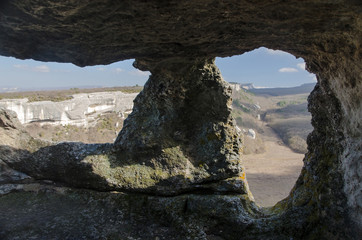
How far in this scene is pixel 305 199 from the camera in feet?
15.7

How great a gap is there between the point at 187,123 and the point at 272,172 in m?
21.6

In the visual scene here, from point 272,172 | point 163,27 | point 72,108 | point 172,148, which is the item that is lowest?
point 272,172

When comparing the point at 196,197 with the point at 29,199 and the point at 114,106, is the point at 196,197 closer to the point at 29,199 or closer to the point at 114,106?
the point at 29,199

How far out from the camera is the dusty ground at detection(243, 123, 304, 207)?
19.6 metres

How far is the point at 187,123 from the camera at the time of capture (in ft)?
20.7

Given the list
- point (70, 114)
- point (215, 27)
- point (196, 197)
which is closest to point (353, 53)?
point (215, 27)

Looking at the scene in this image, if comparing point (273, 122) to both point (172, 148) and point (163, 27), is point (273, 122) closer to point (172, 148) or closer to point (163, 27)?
point (172, 148)

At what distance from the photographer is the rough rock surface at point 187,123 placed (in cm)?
308

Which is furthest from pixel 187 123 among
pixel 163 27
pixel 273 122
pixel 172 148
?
pixel 273 122

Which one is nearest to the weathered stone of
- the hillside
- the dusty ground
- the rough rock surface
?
the rough rock surface

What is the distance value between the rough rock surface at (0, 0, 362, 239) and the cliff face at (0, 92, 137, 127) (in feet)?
54.3

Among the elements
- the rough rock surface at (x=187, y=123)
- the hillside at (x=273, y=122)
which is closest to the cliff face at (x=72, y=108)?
the rough rock surface at (x=187, y=123)

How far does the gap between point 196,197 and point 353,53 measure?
13.0 ft

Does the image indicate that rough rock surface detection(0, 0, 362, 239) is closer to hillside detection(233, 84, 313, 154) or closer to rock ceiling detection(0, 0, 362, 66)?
rock ceiling detection(0, 0, 362, 66)
